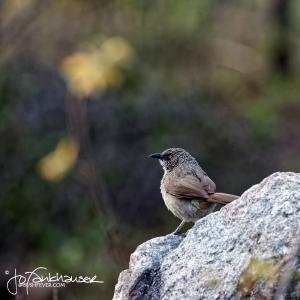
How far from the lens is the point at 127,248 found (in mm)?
12664

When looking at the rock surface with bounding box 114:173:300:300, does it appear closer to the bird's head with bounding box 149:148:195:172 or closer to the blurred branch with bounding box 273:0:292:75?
the bird's head with bounding box 149:148:195:172

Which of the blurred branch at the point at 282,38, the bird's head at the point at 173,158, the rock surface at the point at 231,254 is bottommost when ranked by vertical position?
the rock surface at the point at 231,254

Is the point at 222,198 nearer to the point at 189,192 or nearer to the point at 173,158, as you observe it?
the point at 189,192

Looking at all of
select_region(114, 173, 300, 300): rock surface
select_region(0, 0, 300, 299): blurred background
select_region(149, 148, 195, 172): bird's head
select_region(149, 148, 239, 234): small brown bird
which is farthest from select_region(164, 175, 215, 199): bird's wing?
select_region(114, 173, 300, 300): rock surface

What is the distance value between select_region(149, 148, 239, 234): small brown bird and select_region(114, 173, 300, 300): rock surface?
1854 millimetres

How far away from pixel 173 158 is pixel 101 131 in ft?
20.3

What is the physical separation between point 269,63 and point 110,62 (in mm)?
15838

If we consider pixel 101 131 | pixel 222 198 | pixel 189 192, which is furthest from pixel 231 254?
pixel 101 131

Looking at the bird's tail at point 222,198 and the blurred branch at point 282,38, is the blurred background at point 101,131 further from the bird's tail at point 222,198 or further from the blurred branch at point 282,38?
the blurred branch at point 282,38

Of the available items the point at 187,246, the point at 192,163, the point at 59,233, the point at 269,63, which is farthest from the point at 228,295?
the point at 269,63

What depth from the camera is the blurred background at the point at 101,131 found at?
1236 cm

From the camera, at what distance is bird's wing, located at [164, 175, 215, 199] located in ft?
Result: 25.1

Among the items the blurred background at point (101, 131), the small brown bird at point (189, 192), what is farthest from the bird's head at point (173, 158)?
the blurred background at point (101, 131)

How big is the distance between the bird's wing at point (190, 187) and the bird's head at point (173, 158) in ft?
1.16
